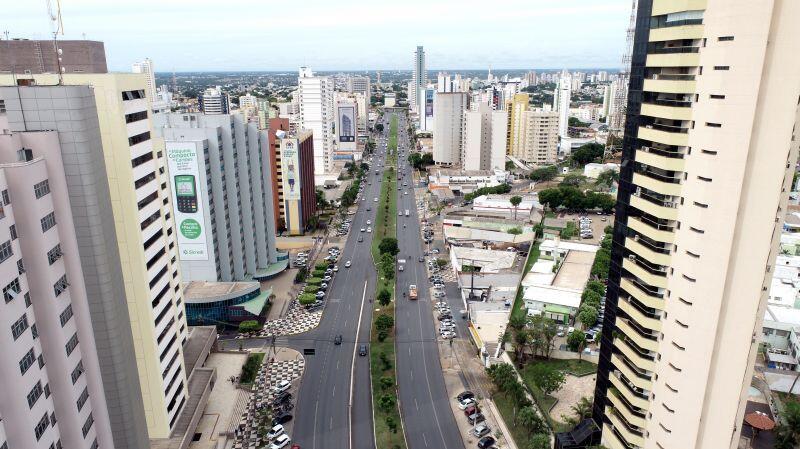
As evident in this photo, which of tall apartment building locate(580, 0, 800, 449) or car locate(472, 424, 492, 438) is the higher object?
tall apartment building locate(580, 0, 800, 449)

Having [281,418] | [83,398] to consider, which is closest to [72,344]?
[83,398]

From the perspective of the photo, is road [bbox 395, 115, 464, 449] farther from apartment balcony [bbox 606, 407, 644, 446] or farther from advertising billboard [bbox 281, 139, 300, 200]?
advertising billboard [bbox 281, 139, 300, 200]

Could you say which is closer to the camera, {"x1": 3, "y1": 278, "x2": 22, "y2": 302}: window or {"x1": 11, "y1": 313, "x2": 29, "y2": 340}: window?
{"x1": 3, "y1": 278, "x2": 22, "y2": 302}: window

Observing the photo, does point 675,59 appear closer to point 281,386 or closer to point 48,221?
point 48,221

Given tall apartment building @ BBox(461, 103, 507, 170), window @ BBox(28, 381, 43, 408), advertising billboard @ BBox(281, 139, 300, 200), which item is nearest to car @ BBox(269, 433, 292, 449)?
window @ BBox(28, 381, 43, 408)

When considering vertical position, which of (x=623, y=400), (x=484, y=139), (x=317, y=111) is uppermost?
(x=317, y=111)

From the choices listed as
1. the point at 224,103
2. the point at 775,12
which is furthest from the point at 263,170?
the point at 224,103
